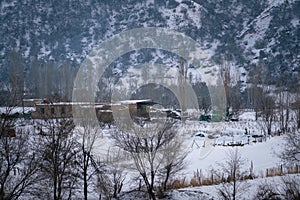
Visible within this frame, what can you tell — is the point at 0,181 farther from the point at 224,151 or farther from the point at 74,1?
the point at 74,1

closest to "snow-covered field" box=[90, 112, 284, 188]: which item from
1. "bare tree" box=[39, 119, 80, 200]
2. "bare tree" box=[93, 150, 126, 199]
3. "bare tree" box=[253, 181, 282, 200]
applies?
"bare tree" box=[93, 150, 126, 199]

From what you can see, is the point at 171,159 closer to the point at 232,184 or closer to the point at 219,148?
the point at 232,184

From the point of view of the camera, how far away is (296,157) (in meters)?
18.2

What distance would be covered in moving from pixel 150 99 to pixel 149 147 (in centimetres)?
3186

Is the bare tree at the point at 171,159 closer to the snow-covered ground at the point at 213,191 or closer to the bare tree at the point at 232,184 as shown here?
the snow-covered ground at the point at 213,191

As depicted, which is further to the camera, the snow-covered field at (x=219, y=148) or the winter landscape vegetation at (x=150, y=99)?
the snow-covered field at (x=219, y=148)

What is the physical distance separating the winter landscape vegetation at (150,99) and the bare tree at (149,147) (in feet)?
0.20

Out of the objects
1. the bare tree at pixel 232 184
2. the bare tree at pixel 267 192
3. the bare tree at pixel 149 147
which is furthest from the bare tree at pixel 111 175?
the bare tree at pixel 267 192

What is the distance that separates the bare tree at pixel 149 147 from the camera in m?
14.5

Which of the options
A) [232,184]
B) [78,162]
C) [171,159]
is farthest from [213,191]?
[78,162]

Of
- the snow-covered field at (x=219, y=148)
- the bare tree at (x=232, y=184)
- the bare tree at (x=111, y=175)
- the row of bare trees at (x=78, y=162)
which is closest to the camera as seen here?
the row of bare trees at (x=78, y=162)

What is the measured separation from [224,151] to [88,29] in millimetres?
84693

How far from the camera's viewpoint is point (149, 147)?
586 inches

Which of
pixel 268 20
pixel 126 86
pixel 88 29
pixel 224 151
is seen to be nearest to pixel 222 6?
pixel 268 20
